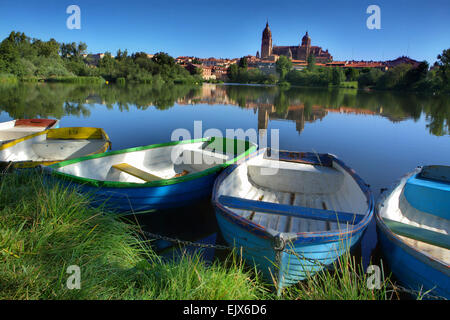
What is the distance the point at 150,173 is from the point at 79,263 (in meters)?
3.46

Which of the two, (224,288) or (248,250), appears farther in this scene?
(248,250)

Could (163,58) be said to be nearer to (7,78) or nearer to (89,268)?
(7,78)

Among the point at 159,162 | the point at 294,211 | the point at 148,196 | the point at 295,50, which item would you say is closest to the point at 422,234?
the point at 294,211

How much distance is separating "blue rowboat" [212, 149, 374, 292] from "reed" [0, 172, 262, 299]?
0.57 m

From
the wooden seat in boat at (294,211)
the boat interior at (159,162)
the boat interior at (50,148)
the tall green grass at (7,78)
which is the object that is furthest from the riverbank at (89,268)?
the tall green grass at (7,78)

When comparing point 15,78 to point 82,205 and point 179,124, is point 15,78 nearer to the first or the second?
point 179,124

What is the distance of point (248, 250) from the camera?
133 inches

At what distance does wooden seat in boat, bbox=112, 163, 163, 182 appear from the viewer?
5092 mm

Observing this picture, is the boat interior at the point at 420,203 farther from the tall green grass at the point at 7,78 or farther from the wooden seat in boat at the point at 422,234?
the tall green grass at the point at 7,78

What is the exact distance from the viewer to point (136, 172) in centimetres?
526

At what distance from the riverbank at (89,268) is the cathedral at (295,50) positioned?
15097cm

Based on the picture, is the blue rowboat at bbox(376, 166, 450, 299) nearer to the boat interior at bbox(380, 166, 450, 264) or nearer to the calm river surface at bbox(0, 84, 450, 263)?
the boat interior at bbox(380, 166, 450, 264)
